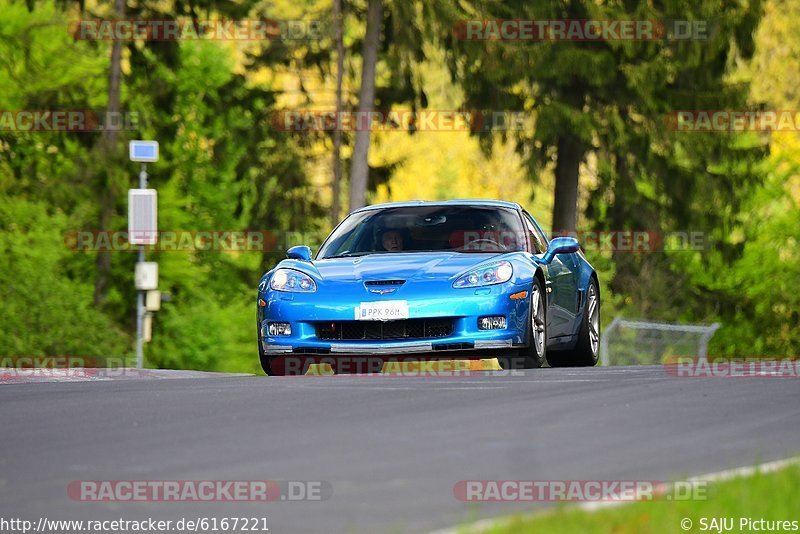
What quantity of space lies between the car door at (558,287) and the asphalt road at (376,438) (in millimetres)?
2718

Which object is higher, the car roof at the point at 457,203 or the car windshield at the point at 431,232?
the car roof at the point at 457,203

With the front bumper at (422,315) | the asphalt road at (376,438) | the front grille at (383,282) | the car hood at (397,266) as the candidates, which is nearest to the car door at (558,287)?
the car hood at (397,266)

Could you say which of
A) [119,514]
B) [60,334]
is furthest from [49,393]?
[60,334]

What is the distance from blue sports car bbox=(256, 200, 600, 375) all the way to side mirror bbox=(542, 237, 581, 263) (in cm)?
1

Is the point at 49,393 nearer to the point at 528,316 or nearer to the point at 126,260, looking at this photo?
the point at 528,316

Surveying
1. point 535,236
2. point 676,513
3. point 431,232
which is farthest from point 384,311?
point 676,513

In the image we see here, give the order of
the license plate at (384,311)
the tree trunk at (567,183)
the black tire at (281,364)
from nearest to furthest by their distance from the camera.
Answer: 1. the license plate at (384,311)
2. the black tire at (281,364)
3. the tree trunk at (567,183)

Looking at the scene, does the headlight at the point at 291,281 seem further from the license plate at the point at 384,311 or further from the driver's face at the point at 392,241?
the driver's face at the point at 392,241

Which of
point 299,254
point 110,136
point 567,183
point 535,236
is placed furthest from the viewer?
point 110,136

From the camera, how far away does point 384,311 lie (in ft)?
43.7

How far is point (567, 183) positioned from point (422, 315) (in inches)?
928

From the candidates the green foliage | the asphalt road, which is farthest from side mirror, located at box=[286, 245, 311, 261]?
the green foliage

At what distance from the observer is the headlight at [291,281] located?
538 inches

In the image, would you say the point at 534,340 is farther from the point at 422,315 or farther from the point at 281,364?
the point at 281,364
